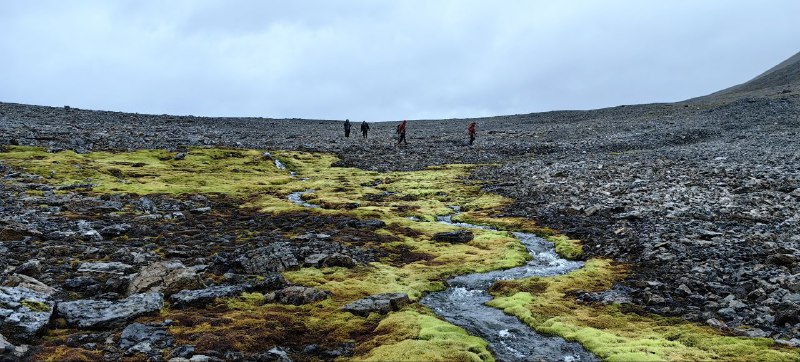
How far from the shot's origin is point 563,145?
60344 mm

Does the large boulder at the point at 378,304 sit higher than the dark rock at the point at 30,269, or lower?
lower

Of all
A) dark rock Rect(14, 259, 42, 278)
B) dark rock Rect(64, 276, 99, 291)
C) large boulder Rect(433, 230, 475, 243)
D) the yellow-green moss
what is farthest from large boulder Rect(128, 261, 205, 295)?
large boulder Rect(433, 230, 475, 243)

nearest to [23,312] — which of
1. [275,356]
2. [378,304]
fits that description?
[275,356]

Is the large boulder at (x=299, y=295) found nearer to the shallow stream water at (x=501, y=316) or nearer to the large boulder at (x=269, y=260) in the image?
the large boulder at (x=269, y=260)

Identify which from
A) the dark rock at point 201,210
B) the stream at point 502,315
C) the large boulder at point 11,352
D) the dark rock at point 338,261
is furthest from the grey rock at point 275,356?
the dark rock at point 201,210

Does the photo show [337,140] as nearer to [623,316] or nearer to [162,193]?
[162,193]

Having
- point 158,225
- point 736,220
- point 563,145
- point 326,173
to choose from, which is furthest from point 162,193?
point 563,145

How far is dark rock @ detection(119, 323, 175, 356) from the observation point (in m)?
10.7

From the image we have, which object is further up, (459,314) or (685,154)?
(685,154)

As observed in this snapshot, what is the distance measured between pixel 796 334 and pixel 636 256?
7.84 m

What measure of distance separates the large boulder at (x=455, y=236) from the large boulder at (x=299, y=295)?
9.93m

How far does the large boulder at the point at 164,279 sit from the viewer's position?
1417 centimetres

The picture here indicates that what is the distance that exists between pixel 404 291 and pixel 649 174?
2546 cm

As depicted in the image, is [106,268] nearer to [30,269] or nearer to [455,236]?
[30,269]
